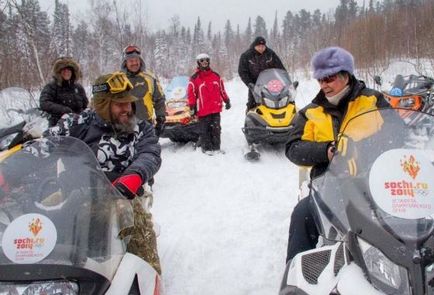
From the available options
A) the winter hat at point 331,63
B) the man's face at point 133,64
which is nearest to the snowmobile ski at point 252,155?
the man's face at point 133,64

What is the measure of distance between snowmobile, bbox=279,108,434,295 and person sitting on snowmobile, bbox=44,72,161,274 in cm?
118

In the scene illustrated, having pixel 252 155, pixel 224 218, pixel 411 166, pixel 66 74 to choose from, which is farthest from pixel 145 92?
pixel 411 166

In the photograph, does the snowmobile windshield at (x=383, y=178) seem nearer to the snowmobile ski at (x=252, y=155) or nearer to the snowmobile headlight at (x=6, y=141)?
the snowmobile headlight at (x=6, y=141)

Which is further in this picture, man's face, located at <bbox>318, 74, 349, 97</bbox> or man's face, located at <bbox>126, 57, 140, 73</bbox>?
man's face, located at <bbox>126, 57, 140, 73</bbox>

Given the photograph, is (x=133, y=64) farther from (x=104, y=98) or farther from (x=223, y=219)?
(x=104, y=98)

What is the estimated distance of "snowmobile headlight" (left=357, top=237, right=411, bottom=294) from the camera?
5.05 ft

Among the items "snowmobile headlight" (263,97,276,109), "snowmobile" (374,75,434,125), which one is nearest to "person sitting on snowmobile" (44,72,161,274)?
"snowmobile headlight" (263,97,276,109)

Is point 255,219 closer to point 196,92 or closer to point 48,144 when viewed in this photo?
point 48,144

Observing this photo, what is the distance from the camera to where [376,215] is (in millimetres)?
1729

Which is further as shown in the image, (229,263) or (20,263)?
(229,263)

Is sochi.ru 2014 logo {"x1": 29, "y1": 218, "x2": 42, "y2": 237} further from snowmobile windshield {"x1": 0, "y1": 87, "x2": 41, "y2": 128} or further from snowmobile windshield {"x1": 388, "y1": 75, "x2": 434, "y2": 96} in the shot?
snowmobile windshield {"x1": 388, "y1": 75, "x2": 434, "y2": 96}

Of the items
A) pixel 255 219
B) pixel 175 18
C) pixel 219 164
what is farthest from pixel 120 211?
pixel 175 18

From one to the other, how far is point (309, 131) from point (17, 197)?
1.75m

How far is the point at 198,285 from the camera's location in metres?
3.24
